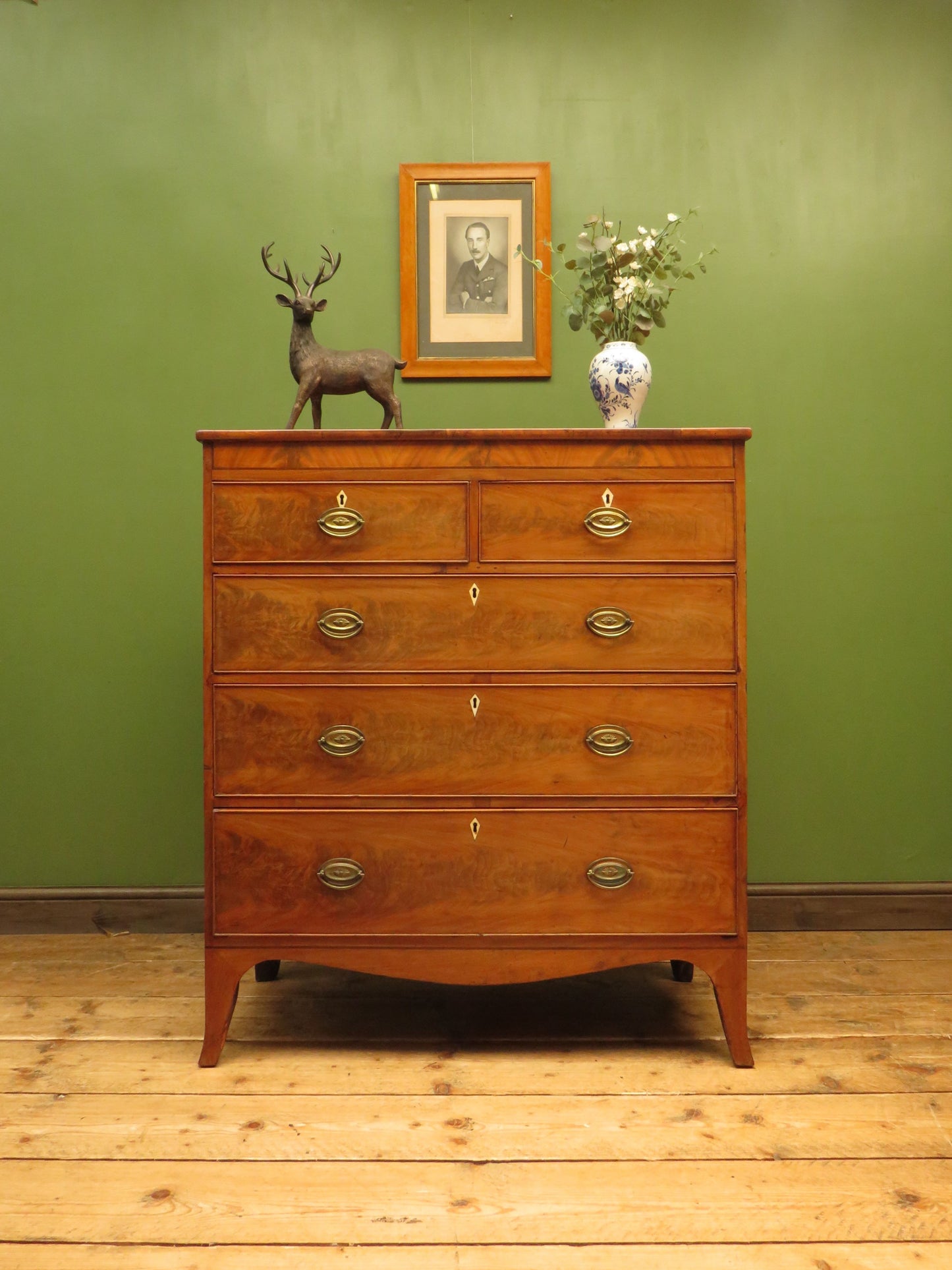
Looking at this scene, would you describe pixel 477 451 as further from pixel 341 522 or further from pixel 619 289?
pixel 619 289

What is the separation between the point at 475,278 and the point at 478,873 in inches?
64.3

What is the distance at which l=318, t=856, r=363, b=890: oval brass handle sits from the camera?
1.76 meters

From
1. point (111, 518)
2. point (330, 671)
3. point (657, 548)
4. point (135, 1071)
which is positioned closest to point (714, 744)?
point (657, 548)

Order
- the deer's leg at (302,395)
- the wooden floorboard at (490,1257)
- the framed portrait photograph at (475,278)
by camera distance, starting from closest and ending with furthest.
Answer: the wooden floorboard at (490,1257)
the deer's leg at (302,395)
the framed portrait photograph at (475,278)

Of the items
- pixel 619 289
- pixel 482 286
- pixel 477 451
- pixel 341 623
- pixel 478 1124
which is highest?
pixel 482 286

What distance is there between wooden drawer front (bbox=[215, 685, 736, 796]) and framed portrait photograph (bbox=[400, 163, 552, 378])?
1.11 meters

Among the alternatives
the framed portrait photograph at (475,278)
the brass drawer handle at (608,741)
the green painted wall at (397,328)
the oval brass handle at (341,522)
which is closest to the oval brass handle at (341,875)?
the brass drawer handle at (608,741)

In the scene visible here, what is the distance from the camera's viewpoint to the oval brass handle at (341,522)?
176 centimetres

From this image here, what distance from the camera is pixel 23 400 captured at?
2479 millimetres

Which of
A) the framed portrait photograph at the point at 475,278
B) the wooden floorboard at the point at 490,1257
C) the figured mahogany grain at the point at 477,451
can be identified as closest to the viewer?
the wooden floorboard at the point at 490,1257

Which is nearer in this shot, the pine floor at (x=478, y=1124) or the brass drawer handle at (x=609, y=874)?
the pine floor at (x=478, y=1124)

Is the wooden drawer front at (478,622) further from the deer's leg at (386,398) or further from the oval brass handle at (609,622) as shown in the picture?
the deer's leg at (386,398)

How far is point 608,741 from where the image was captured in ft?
5.75

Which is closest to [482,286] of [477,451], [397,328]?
[397,328]
